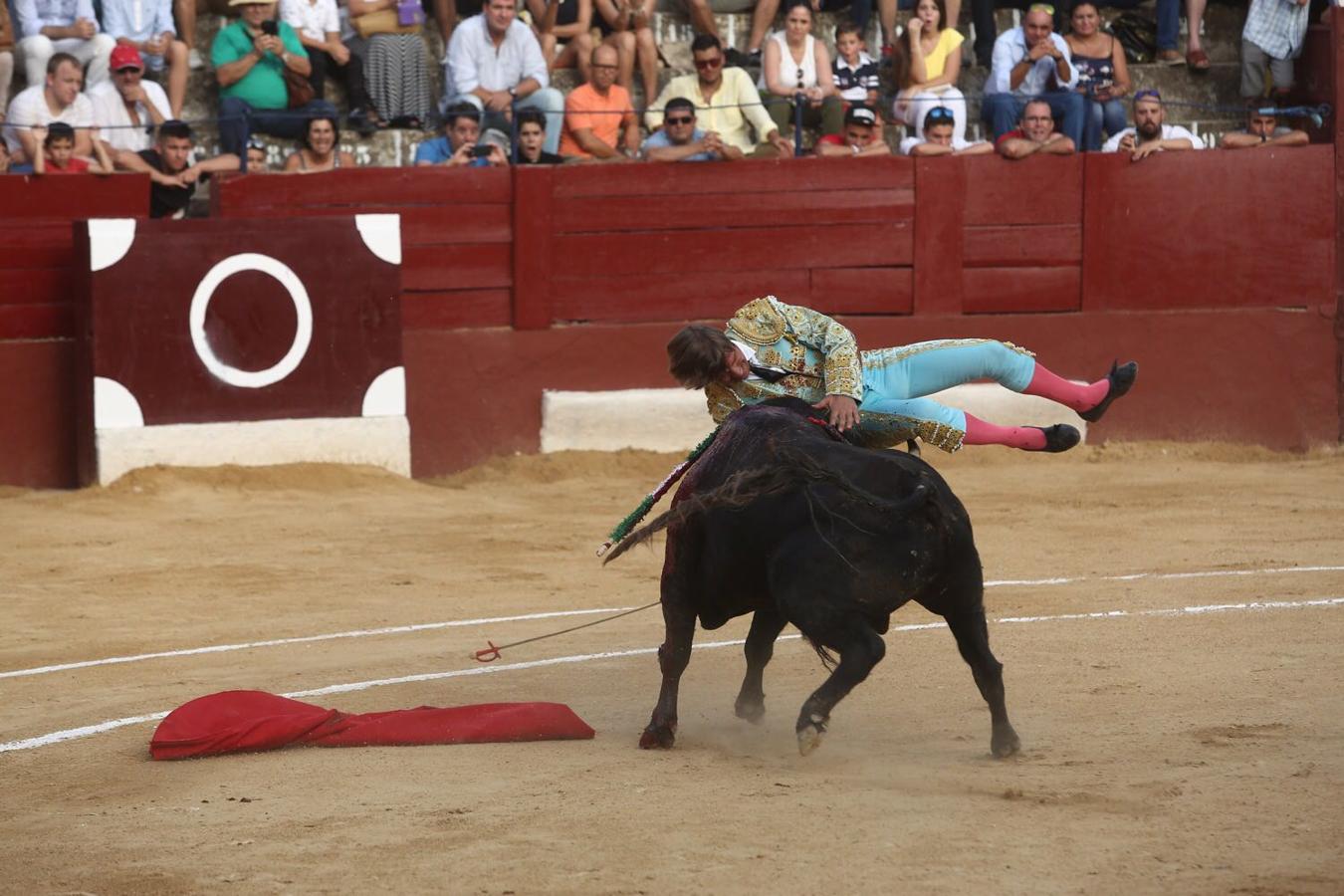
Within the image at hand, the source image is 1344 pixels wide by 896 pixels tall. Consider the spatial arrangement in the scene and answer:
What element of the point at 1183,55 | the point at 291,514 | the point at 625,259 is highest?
the point at 1183,55

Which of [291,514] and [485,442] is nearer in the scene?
[291,514]

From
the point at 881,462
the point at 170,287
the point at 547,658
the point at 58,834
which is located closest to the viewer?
the point at 58,834

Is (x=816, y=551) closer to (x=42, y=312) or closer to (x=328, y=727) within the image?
(x=328, y=727)

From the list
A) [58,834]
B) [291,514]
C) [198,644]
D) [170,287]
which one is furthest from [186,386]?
[58,834]

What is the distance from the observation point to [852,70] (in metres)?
10.6

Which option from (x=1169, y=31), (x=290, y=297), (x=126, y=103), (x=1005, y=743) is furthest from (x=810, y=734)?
(x=1169, y=31)

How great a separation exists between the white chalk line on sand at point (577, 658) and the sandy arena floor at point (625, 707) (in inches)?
1.3

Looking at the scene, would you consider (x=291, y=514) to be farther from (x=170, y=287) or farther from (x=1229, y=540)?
(x=1229, y=540)

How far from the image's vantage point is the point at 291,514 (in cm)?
847

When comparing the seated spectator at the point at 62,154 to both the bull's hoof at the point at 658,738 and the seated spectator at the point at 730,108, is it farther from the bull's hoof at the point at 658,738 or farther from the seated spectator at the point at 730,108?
the bull's hoof at the point at 658,738

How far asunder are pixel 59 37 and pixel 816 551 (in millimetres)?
6904

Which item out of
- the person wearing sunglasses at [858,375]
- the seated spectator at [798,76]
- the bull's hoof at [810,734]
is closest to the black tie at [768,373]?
the person wearing sunglasses at [858,375]

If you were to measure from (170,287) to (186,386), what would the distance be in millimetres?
469

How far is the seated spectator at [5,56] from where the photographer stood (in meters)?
9.61
